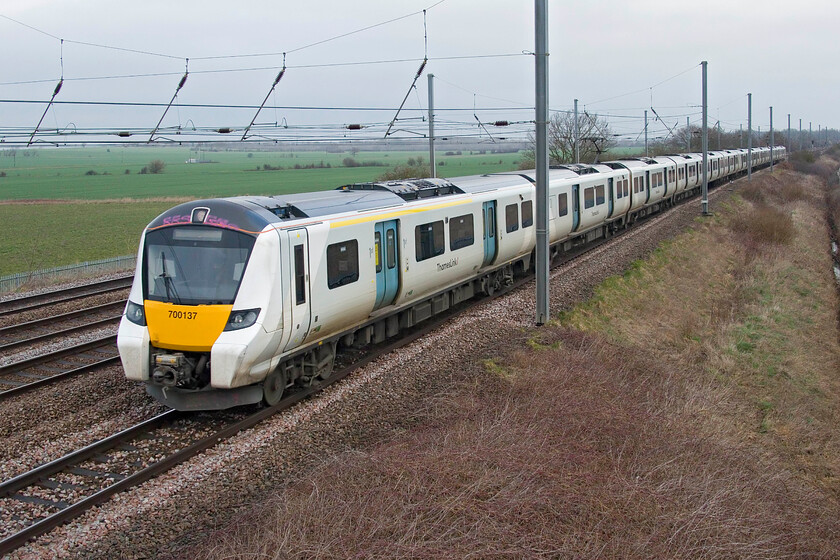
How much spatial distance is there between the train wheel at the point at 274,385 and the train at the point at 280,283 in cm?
2

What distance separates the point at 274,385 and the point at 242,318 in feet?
4.75

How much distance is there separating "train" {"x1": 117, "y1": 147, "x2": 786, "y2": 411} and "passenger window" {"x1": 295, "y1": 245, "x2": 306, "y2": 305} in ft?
0.07

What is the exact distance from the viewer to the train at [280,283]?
9039mm

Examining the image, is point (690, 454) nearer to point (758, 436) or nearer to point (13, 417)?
point (758, 436)

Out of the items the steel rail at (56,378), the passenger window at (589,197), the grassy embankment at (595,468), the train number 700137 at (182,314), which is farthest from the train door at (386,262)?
the passenger window at (589,197)

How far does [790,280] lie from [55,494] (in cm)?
2226

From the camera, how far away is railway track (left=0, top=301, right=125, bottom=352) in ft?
44.4

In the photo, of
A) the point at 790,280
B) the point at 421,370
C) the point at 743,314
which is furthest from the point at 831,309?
the point at 421,370

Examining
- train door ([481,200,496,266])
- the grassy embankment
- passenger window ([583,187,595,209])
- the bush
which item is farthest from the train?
the bush

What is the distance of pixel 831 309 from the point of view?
21.9m

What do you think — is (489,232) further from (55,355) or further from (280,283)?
(55,355)

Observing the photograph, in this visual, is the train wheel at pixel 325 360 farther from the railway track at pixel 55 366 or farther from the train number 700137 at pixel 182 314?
the railway track at pixel 55 366

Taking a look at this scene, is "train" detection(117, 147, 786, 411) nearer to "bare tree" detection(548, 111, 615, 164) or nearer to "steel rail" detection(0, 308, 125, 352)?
"steel rail" detection(0, 308, 125, 352)

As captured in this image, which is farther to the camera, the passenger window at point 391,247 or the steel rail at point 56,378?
the passenger window at point 391,247
